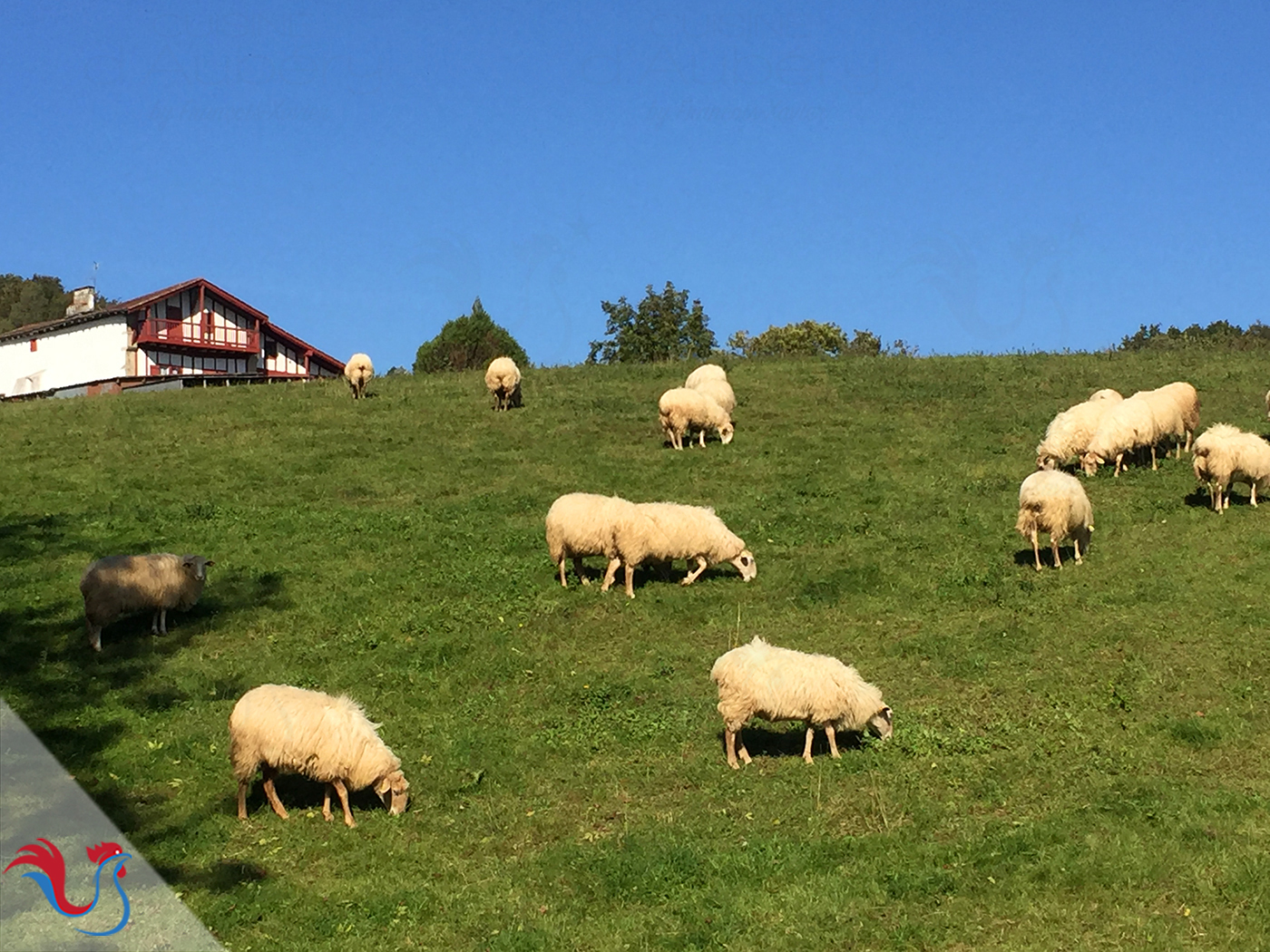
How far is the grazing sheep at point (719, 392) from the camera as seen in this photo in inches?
1276

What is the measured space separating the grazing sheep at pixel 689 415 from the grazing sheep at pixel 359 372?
42.0ft

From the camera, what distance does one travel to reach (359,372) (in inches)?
1495

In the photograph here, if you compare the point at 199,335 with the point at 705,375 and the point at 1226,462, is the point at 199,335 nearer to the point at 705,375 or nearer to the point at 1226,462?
the point at 705,375

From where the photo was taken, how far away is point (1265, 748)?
12.8 meters

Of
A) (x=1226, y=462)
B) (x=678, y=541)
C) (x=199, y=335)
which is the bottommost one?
(x=678, y=541)

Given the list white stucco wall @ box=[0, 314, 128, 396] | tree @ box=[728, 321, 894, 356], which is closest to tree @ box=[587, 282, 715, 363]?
tree @ box=[728, 321, 894, 356]

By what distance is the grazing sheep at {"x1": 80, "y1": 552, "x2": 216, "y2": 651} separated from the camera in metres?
17.3

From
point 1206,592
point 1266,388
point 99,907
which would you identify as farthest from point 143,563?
point 1266,388

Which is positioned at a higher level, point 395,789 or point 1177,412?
point 1177,412

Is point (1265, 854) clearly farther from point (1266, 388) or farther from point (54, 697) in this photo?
point (1266, 388)

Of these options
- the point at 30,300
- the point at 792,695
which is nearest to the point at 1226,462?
the point at 792,695

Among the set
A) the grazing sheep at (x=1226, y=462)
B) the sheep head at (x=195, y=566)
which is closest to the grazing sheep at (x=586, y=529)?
the sheep head at (x=195, y=566)

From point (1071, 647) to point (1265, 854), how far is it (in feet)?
21.4

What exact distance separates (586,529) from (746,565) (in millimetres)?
3041
